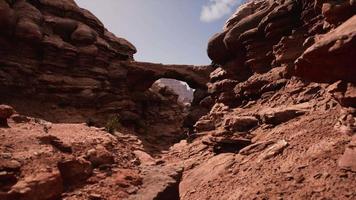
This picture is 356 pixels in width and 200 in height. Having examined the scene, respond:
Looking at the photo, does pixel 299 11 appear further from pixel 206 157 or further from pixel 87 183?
pixel 87 183

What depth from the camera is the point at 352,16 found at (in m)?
7.19

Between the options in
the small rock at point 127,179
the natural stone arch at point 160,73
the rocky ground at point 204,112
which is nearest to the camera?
the rocky ground at point 204,112

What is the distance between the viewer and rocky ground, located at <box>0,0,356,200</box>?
7.11 meters

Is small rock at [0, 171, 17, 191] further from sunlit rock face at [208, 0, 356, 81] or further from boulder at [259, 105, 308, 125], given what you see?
boulder at [259, 105, 308, 125]

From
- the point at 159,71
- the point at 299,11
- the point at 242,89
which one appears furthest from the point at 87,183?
the point at 159,71

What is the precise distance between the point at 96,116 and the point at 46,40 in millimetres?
8561

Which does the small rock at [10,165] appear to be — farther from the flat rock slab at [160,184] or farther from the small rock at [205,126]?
the small rock at [205,126]

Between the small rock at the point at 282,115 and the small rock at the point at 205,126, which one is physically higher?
the small rock at the point at 205,126

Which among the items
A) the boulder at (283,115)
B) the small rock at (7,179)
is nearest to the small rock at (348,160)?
the boulder at (283,115)

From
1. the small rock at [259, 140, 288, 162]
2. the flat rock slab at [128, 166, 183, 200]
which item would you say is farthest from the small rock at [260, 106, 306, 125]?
the flat rock slab at [128, 166, 183, 200]

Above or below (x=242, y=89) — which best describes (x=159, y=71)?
above

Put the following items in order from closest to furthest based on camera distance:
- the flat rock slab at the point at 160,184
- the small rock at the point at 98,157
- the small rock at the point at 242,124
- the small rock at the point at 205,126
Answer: the flat rock slab at the point at 160,184, the small rock at the point at 98,157, the small rock at the point at 242,124, the small rock at the point at 205,126

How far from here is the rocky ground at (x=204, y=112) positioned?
7.11 metres

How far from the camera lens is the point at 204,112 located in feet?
91.6
